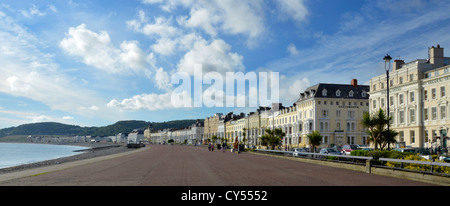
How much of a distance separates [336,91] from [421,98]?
30.9m

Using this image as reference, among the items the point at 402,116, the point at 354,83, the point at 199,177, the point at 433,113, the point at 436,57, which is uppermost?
the point at 436,57

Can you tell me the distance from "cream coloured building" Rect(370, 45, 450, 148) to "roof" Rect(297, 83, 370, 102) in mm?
20799

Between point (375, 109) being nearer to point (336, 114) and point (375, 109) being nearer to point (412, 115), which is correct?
point (412, 115)

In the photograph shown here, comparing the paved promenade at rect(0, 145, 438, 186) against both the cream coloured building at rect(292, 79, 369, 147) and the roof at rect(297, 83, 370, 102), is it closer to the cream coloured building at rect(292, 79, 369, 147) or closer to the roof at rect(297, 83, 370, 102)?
the cream coloured building at rect(292, 79, 369, 147)

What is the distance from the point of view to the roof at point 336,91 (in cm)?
8106

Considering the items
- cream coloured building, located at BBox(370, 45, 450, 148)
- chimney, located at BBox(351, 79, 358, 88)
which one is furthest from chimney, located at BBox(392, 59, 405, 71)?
chimney, located at BBox(351, 79, 358, 88)

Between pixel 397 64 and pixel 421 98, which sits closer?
pixel 421 98

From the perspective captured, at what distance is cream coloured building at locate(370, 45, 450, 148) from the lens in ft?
154

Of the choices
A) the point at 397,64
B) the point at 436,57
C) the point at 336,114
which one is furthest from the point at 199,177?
the point at 336,114

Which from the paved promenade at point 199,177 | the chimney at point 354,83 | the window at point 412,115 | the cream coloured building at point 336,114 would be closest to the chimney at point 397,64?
the window at point 412,115

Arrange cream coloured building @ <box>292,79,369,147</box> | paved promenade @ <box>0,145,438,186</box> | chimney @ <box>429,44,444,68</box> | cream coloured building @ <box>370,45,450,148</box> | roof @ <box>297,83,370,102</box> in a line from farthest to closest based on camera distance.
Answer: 1. roof @ <box>297,83,370,102</box>
2. cream coloured building @ <box>292,79,369,147</box>
3. chimney @ <box>429,44,444,68</box>
4. cream coloured building @ <box>370,45,450,148</box>
5. paved promenade @ <box>0,145,438,186</box>

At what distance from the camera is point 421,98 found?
5150cm
